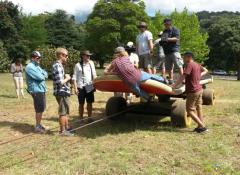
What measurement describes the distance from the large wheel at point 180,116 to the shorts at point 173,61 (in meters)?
1.63

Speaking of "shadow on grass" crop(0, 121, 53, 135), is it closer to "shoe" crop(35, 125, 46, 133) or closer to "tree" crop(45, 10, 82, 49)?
"shoe" crop(35, 125, 46, 133)

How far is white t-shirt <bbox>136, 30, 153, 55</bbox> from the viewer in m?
11.3

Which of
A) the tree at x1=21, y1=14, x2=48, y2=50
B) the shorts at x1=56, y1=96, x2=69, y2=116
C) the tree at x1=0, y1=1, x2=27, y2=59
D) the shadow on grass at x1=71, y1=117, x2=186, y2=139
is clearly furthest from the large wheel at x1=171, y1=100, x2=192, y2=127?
the tree at x1=21, y1=14, x2=48, y2=50

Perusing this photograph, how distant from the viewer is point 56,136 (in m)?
8.97

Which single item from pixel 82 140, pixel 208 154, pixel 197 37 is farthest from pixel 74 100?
pixel 197 37

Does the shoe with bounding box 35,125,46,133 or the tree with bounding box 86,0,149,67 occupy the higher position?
the tree with bounding box 86,0,149,67

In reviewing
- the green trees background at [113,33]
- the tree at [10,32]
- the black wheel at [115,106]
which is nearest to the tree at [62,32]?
the green trees background at [113,33]

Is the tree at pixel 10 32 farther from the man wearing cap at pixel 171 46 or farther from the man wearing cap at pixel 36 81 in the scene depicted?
the man wearing cap at pixel 36 81

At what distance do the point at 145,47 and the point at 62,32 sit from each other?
2645 inches

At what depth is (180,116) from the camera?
376 inches

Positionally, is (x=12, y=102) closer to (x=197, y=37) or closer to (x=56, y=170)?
(x=56, y=170)

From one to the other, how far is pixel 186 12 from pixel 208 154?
133ft

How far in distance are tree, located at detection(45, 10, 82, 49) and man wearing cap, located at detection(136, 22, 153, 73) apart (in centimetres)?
6361

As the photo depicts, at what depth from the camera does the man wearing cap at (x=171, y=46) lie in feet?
35.7
